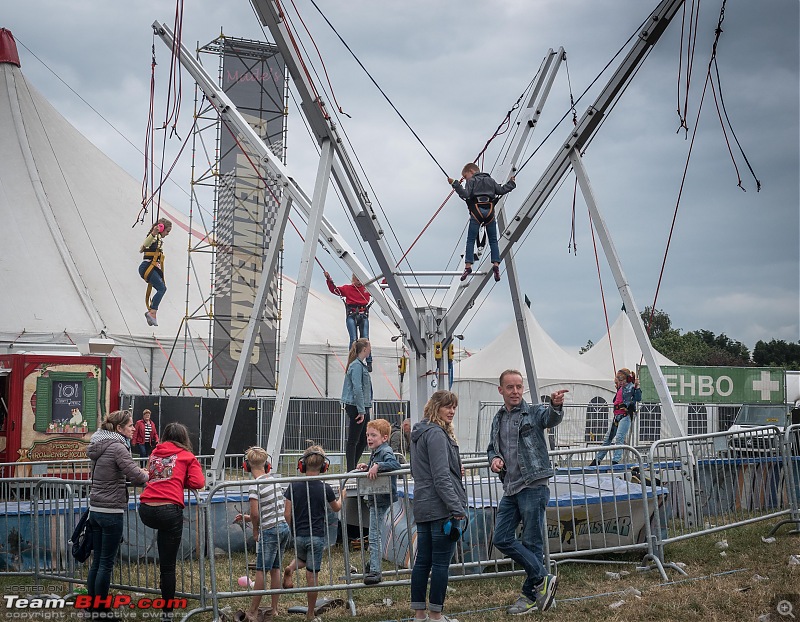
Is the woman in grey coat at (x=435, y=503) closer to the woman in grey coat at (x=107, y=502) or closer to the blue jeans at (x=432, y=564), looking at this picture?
the blue jeans at (x=432, y=564)

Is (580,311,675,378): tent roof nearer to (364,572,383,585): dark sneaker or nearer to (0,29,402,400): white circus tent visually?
(0,29,402,400): white circus tent

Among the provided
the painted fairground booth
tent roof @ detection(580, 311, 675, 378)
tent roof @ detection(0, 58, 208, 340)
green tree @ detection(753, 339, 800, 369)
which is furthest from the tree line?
the painted fairground booth

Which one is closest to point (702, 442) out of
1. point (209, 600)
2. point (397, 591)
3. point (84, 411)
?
point (397, 591)

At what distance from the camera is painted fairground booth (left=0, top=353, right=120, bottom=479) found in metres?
13.7

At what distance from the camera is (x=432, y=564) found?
564 cm

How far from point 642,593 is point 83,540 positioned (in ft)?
13.2

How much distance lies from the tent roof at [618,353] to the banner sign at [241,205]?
10.7 m

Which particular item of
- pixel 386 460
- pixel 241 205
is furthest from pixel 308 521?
pixel 241 205

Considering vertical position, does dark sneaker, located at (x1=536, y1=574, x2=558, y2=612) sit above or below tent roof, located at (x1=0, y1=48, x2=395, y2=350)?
below

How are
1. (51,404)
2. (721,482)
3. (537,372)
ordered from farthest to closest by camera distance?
(537,372)
(51,404)
(721,482)

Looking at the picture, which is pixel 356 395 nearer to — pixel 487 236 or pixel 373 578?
pixel 487 236

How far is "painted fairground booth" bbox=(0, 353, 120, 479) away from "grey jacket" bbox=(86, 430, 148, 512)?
7.39 m

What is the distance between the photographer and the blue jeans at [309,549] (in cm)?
639

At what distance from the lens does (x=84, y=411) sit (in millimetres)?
14219
